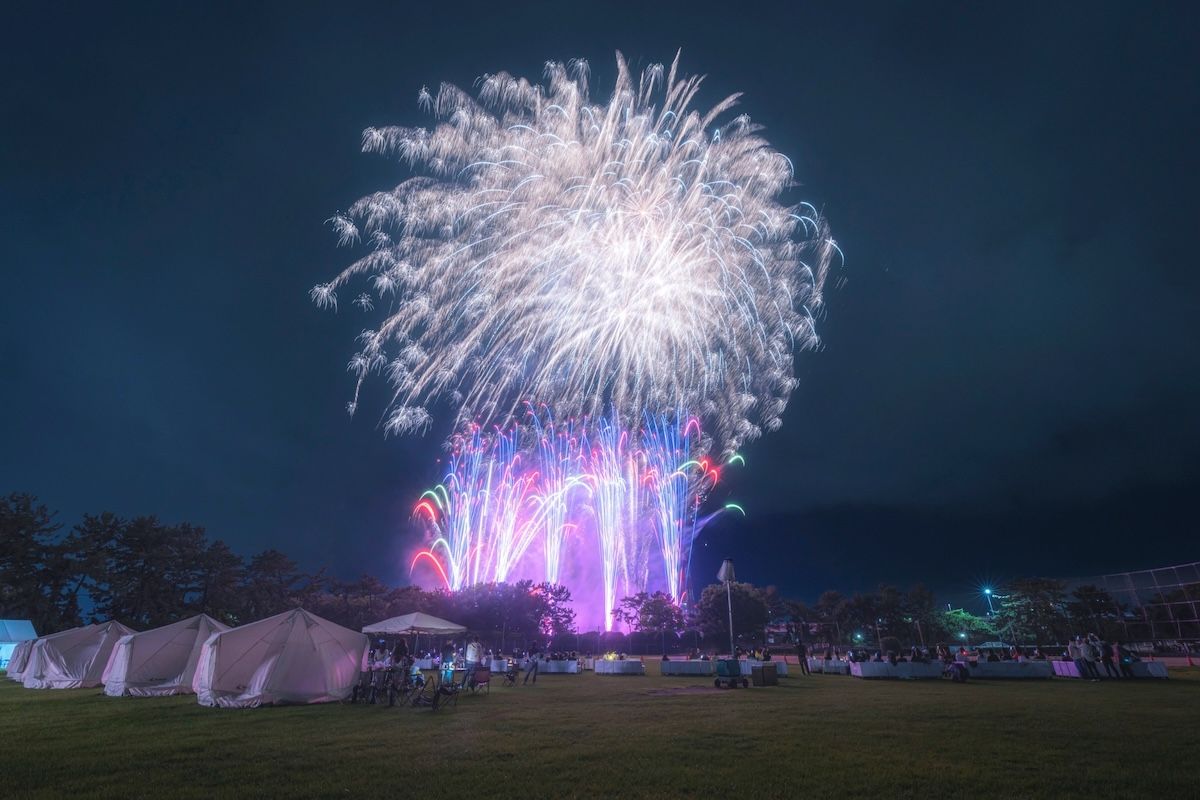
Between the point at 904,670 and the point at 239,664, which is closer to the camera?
the point at 239,664

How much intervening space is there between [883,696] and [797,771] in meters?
13.0

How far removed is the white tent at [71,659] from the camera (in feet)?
88.3

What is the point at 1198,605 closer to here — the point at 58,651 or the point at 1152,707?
the point at 1152,707

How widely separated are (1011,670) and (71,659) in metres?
41.9

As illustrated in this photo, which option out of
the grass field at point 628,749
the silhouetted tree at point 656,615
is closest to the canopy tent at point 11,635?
the grass field at point 628,749

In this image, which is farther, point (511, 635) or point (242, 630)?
point (511, 635)

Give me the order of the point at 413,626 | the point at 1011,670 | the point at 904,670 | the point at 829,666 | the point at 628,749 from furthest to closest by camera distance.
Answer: the point at 829,666
the point at 904,670
the point at 413,626
the point at 1011,670
the point at 628,749

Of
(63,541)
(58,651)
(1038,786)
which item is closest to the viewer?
(1038,786)

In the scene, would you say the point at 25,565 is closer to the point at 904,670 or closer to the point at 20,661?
the point at 20,661

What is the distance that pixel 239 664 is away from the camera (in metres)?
19.6

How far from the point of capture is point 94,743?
39.7 feet

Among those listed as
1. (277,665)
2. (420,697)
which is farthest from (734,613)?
(277,665)

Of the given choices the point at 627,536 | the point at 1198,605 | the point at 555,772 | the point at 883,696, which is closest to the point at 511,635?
the point at 627,536

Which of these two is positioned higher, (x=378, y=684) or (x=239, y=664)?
(x=239, y=664)
